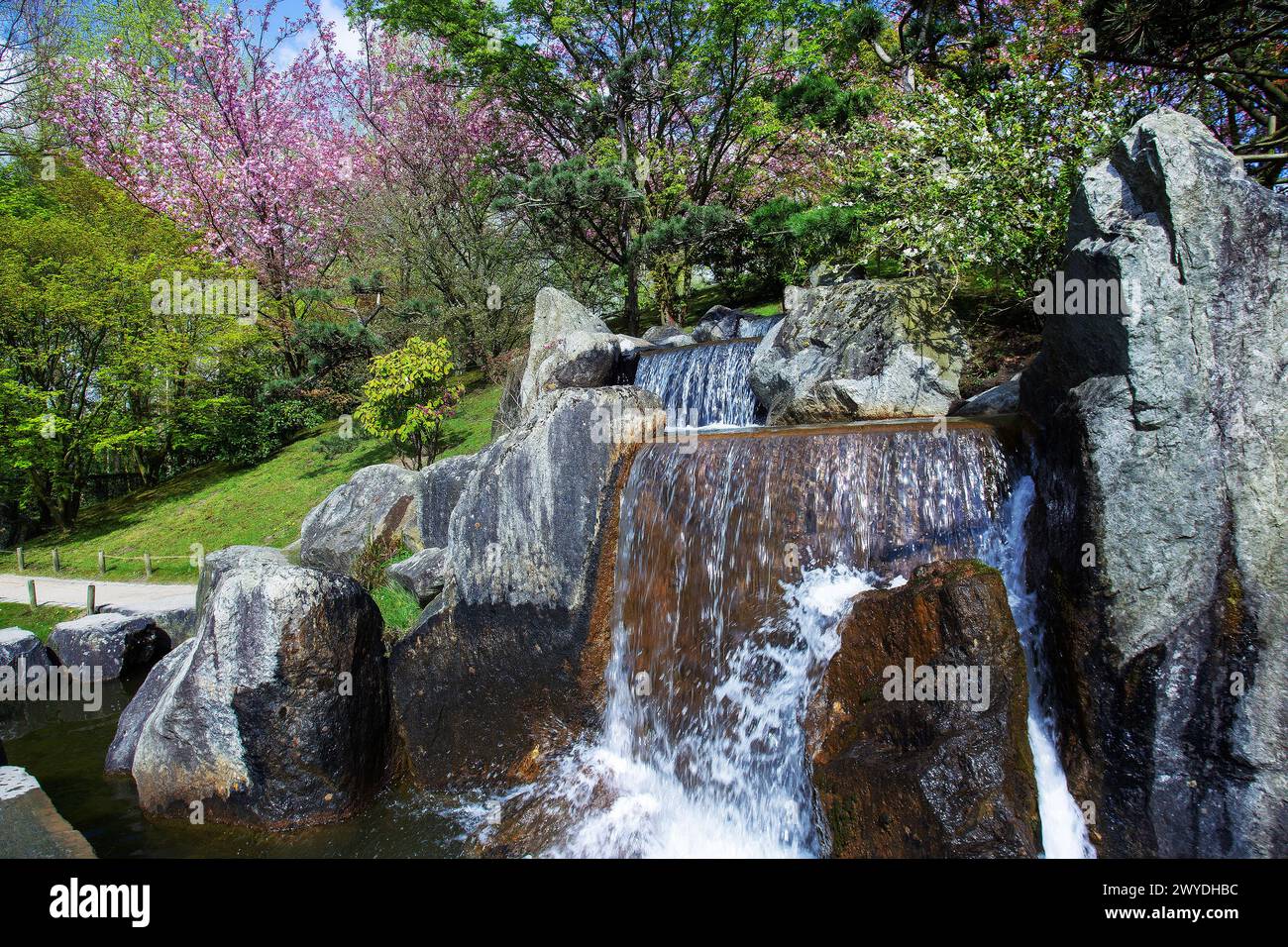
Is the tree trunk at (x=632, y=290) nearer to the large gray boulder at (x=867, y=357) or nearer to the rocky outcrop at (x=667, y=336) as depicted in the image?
the rocky outcrop at (x=667, y=336)

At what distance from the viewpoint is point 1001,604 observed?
4680 mm

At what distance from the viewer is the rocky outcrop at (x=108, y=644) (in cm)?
988

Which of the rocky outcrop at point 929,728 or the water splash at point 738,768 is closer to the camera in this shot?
the rocky outcrop at point 929,728

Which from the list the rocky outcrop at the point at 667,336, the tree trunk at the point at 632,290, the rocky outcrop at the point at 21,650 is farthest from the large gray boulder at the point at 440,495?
the tree trunk at the point at 632,290

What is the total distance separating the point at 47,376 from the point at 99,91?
9024 mm

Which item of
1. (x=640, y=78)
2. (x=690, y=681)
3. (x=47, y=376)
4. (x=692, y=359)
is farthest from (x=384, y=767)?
(x=47, y=376)

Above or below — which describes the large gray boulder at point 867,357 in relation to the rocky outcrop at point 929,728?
above

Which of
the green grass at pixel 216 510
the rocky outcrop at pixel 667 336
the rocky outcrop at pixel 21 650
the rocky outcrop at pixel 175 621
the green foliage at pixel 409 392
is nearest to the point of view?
the rocky outcrop at pixel 21 650

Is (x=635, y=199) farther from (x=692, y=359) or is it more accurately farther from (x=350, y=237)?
(x=350, y=237)

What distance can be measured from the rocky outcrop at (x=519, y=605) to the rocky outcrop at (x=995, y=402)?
3.85 meters

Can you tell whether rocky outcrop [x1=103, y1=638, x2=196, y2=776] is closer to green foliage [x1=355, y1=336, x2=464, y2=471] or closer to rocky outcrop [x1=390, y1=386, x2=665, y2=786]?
rocky outcrop [x1=390, y1=386, x2=665, y2=786]

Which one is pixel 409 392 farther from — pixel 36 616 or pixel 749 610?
pixel 749 610

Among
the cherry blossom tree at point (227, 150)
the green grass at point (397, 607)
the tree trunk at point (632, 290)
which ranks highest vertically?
the cherry blossom tree at point (227, 150)

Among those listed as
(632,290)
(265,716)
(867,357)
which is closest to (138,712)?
(265,716)
